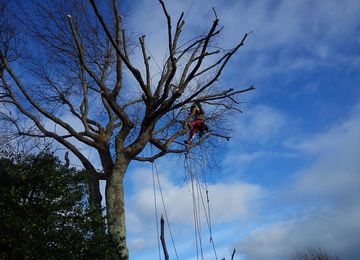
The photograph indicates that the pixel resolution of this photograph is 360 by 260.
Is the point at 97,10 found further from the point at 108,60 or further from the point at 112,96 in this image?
the point at 108,60

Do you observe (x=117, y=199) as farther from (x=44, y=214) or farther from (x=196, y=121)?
(x=196, y=121)

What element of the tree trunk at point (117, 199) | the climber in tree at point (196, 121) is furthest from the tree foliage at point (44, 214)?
the climber in tree at point (196, 121)

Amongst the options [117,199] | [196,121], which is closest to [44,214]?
[117,199]

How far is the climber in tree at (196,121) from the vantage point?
11.1 m

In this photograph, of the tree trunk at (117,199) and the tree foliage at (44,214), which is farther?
the tree trunk at (117,199)

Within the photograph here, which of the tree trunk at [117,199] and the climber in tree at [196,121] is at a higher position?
the climber in tree at [196,121]

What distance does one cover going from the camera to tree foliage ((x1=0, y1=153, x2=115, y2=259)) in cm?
626

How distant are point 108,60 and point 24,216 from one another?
18.2 ft

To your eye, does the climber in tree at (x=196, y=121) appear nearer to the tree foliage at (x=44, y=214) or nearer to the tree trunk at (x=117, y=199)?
the tree trunk at (x=117, y=199)

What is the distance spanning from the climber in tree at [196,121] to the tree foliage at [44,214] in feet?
13.7

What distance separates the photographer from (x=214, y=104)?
12.4 metres

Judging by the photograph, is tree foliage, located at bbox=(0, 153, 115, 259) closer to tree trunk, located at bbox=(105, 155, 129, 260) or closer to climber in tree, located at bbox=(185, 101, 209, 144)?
tree trunk, located at bbox=(105, 155, 129, 260)

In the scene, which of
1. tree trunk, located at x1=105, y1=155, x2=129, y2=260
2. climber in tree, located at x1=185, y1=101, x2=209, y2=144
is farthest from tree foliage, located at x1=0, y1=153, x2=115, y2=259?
climber in tree, located at x1=185, y1=101, x2=209, y2=144

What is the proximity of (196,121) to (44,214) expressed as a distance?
5.25 meters
